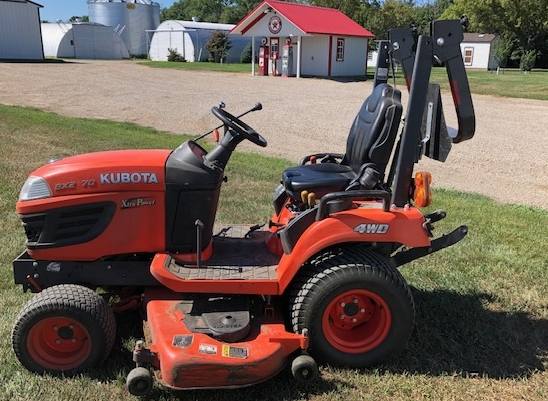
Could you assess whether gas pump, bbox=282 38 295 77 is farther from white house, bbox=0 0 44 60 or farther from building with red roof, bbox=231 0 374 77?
white house, bbox=0 0 44 60

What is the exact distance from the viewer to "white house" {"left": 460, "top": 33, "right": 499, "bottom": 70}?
44.4 meters

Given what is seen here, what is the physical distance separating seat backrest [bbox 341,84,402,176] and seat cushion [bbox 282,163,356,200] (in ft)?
0.51

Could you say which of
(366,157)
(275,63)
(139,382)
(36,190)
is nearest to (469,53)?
(275,63)

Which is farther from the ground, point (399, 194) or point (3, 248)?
point (399, 194)

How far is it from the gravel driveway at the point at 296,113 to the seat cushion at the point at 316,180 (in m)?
4.29

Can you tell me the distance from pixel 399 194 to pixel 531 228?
10.1 ft

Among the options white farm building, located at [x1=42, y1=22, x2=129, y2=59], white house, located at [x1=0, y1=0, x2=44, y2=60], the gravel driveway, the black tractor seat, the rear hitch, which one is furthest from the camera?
white farm building, located at [x1=42, y1=22, x2=129, y2=59]

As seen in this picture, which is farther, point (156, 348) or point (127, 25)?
point (127, 25)

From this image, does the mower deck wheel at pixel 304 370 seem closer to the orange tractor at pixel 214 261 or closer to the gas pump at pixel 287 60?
the orange tractor at pixel 214 261

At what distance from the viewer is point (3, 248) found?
443 centimetres

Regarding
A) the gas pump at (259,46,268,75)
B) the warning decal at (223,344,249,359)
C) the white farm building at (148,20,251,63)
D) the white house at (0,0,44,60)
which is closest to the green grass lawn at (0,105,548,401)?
→ the warning decal at (223,344,249,359)

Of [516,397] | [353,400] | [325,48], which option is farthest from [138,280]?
[325,48]

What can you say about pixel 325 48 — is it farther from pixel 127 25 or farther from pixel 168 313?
pixel 127 25

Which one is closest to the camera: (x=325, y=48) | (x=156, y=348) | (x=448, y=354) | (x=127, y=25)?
(x=156, y=348)
